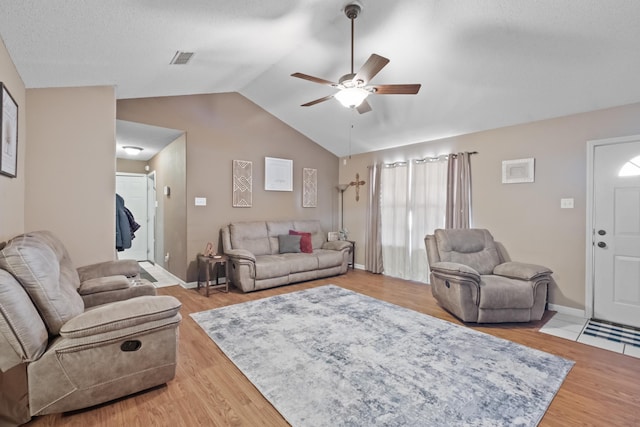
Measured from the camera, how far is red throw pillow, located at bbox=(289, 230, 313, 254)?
5.27 metres

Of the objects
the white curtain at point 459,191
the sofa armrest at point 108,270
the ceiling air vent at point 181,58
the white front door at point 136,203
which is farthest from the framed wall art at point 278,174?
the white front door at point 136,203

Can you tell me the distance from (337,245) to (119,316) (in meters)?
4.08

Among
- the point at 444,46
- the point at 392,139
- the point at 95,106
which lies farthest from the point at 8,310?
the point at 392,139

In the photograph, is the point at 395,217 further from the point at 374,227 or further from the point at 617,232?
the point at 617,232

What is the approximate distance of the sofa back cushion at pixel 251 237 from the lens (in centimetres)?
479

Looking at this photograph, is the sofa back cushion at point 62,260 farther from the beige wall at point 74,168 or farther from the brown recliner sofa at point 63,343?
the beige wall at point 74,168

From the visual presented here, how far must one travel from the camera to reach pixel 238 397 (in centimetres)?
193

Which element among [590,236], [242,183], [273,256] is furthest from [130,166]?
[590,236]

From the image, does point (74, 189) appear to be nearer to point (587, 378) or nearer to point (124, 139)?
point (124, 139)

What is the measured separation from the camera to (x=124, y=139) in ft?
15.7

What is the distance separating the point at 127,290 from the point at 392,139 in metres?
4.41

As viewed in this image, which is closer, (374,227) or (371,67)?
(371,67)

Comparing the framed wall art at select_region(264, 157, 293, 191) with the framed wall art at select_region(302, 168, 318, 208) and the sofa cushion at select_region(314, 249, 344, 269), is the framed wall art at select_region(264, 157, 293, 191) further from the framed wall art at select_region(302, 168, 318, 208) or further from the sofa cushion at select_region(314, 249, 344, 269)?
the sofa cushion at select_region(314, 249, 344, 269)

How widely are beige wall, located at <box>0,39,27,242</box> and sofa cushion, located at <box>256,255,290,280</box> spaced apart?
256 cm
